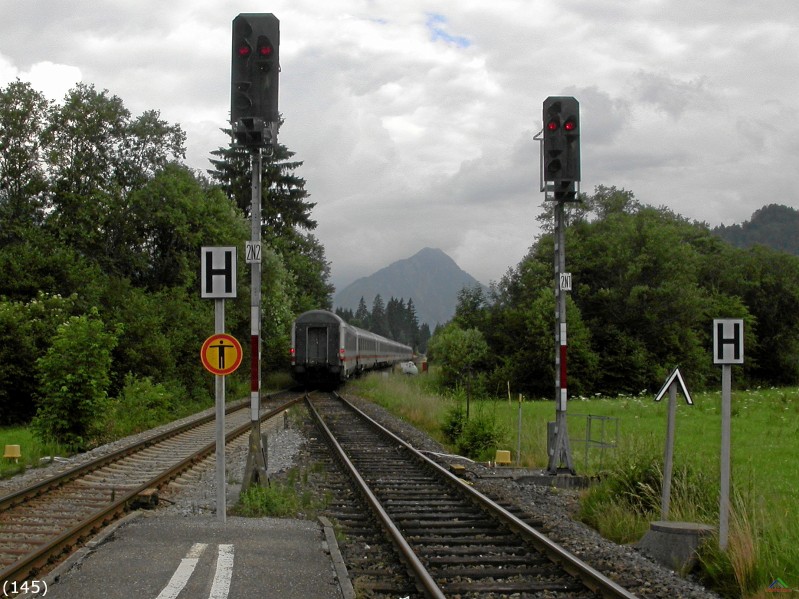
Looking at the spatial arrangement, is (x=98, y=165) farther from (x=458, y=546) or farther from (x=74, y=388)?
(x=458, y=546)

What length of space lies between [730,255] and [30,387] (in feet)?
178

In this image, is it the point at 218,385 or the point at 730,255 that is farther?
the point at 730,255

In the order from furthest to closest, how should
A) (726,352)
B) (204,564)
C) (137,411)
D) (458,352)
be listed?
(458,352), (137,411), (726,352), (204,564)

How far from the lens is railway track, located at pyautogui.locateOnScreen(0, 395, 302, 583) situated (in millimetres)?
7996

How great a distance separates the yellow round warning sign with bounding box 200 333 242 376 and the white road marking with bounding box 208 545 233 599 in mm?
2156

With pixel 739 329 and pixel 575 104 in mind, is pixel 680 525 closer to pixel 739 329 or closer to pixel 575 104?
pixel 739 329

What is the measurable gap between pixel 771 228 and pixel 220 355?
561ft

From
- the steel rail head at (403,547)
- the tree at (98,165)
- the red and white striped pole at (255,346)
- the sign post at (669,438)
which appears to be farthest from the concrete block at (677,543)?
the tree at (98,165)

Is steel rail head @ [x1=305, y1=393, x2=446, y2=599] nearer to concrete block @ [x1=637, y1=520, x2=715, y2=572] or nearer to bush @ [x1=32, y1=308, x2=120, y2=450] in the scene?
concrete block @ [x1=637, y1=520, x2=715, y2=572]

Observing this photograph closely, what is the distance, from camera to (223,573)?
7.29 m

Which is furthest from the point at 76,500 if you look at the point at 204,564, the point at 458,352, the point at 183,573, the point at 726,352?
the point at 458,352

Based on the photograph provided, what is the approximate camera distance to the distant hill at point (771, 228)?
162 m

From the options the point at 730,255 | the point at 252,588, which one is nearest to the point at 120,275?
the point at 252,588

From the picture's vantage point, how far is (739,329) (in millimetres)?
8586
